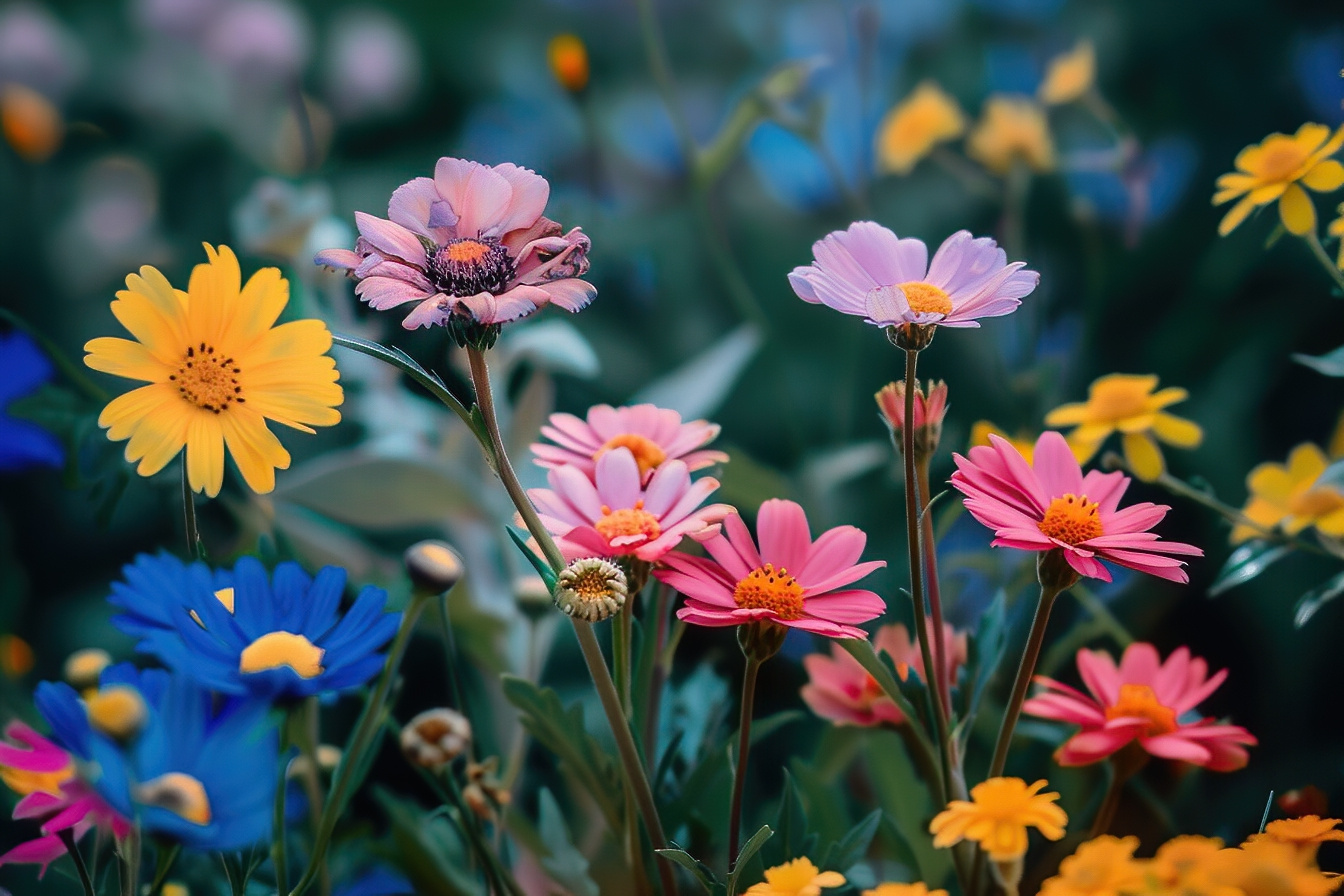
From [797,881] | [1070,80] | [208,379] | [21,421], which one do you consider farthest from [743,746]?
[1070,80]

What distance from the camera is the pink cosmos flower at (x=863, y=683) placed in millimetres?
294

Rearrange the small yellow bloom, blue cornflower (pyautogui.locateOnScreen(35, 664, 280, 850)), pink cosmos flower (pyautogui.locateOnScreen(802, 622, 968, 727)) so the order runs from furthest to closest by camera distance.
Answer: the small yellow bloom → pink cosmos flower (pyautogui.locateOnScreen(802, 622, 968, 727)) → blue cornflower (pyautogui.locateOnScreen(35, 664, 280, 850))

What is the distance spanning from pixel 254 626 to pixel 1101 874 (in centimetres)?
19

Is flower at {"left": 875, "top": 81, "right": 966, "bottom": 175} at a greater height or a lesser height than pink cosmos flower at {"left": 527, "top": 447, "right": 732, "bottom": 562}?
greater

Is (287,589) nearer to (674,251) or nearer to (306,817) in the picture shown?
(306,817)

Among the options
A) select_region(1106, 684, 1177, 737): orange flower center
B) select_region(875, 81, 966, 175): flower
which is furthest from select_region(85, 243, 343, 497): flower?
select_region(875, 81, 966, 175): flower

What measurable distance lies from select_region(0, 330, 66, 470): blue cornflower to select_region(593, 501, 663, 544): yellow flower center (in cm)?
25

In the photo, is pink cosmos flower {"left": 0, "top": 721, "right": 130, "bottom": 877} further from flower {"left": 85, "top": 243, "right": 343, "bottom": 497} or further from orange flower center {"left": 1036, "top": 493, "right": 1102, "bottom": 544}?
orange flower center {"left": 1036, "top": 493, "right": 1102, "bottom": 544}

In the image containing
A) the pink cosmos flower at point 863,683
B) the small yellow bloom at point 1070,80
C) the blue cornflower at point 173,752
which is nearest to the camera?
the blue cornflower at point 173,752

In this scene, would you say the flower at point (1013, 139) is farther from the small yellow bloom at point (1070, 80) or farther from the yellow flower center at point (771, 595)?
the yellow flower center at point (771, 595)

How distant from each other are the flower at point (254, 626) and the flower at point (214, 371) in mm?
26

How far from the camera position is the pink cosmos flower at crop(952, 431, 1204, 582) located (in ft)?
0.70

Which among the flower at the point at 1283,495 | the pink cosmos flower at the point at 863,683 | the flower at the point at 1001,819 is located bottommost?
the pink cosmos flower at the point at 863,683

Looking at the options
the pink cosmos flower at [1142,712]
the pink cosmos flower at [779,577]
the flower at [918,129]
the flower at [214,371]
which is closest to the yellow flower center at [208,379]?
the flower at [214,371]
